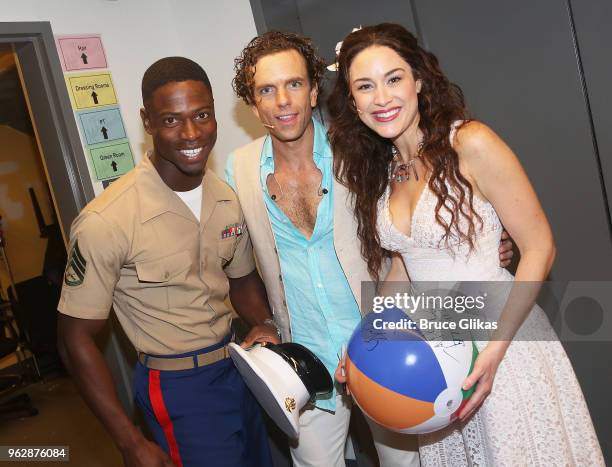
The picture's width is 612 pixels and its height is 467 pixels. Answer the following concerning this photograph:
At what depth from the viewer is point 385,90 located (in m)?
1.73

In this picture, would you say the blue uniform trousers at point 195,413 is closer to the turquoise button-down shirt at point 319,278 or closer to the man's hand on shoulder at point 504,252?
the turquoise button-down shirt at point 319,278

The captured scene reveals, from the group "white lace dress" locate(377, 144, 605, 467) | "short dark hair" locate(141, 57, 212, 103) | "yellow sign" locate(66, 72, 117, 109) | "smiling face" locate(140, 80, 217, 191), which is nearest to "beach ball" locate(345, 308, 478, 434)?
"white lace dress" locate(377, 144, 605, 467)

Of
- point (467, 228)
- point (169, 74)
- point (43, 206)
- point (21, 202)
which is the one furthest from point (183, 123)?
point (21, 202)

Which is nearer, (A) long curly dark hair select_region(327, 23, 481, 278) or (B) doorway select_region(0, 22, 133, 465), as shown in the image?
(A) long curly dark hair select_region(327, 23, 481, 278)

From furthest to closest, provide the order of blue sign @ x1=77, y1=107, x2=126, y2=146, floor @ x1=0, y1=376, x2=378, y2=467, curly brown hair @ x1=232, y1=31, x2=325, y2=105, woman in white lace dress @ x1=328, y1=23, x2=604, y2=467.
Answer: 1. floor @ x1=0, y1=376, x2=378, y2=467
2. blue sign @ x1=77, y1=107, x2=126, y2=146
3. curly brown hair @ x1=232, y1=31, x2=325, y2=105
4. woman in white lace dress @ x1=328, y1=23, x2=604, y2=467

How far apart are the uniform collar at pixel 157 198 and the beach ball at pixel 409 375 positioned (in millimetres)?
753

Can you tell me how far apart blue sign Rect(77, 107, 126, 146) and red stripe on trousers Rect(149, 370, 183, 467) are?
1346 millimetres

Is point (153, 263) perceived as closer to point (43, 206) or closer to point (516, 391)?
point (516, 391)

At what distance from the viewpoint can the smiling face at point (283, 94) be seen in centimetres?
205

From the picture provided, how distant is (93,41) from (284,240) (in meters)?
1.49

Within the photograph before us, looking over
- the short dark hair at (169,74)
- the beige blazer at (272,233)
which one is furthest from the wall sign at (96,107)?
the short dark hair at (169,74)

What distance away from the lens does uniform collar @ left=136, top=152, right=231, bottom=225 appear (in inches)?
73.7

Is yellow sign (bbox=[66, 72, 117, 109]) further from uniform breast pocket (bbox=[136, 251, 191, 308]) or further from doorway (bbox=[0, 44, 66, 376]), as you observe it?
doorway (bbox=[0, 44, 66, 376])

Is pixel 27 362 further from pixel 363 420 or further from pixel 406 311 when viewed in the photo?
pixel 406 311
